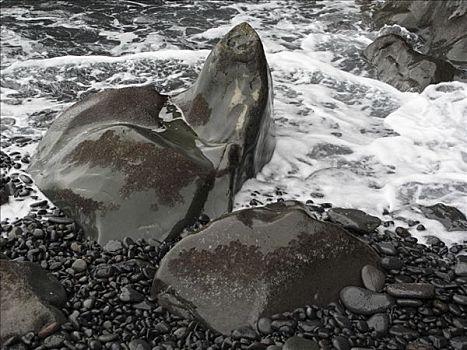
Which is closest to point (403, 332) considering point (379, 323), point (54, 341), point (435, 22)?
point (379, 323)

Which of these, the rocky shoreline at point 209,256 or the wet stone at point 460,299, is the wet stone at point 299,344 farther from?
the wet stone at point 460,299

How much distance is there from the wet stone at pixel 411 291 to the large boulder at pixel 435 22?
5776 mm

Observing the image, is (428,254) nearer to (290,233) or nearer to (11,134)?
(290,233)

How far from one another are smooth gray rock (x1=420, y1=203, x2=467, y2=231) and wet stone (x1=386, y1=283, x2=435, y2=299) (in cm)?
123

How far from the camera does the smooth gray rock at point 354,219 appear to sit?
5.18m

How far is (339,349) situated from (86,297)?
72.6 inches

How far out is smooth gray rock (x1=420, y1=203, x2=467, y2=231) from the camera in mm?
5441

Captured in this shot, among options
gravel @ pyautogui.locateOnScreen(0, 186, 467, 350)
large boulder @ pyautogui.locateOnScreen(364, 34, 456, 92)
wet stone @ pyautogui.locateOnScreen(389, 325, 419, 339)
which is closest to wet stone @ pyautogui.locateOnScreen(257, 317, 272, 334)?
gravel @ pyautogui.locateOnScreen(0, 186, 467, 350)

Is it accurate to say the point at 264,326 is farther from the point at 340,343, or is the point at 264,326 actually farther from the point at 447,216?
the point at 447,216

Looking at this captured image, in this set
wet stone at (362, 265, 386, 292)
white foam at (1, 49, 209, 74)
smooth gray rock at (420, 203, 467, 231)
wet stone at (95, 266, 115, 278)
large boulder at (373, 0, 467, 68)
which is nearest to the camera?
wet stone at (362, 265, 386, 292)

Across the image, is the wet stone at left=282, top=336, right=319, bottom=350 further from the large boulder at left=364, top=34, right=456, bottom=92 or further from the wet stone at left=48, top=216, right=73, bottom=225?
the large boulder at left=364, top=34, right=456, bottom=92

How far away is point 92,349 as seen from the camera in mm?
3926

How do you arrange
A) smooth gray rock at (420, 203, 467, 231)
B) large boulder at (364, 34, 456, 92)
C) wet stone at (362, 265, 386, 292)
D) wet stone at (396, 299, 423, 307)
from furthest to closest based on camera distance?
large boulder at (364, 34, 456, 92) < smooth gray rock at (420, 203, 467, 231) < wet stone at (362, 265, 386, 292) < wet stone at (396, 299, 423, 307)

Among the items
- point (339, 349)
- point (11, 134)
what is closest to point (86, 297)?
point (339, 349)
